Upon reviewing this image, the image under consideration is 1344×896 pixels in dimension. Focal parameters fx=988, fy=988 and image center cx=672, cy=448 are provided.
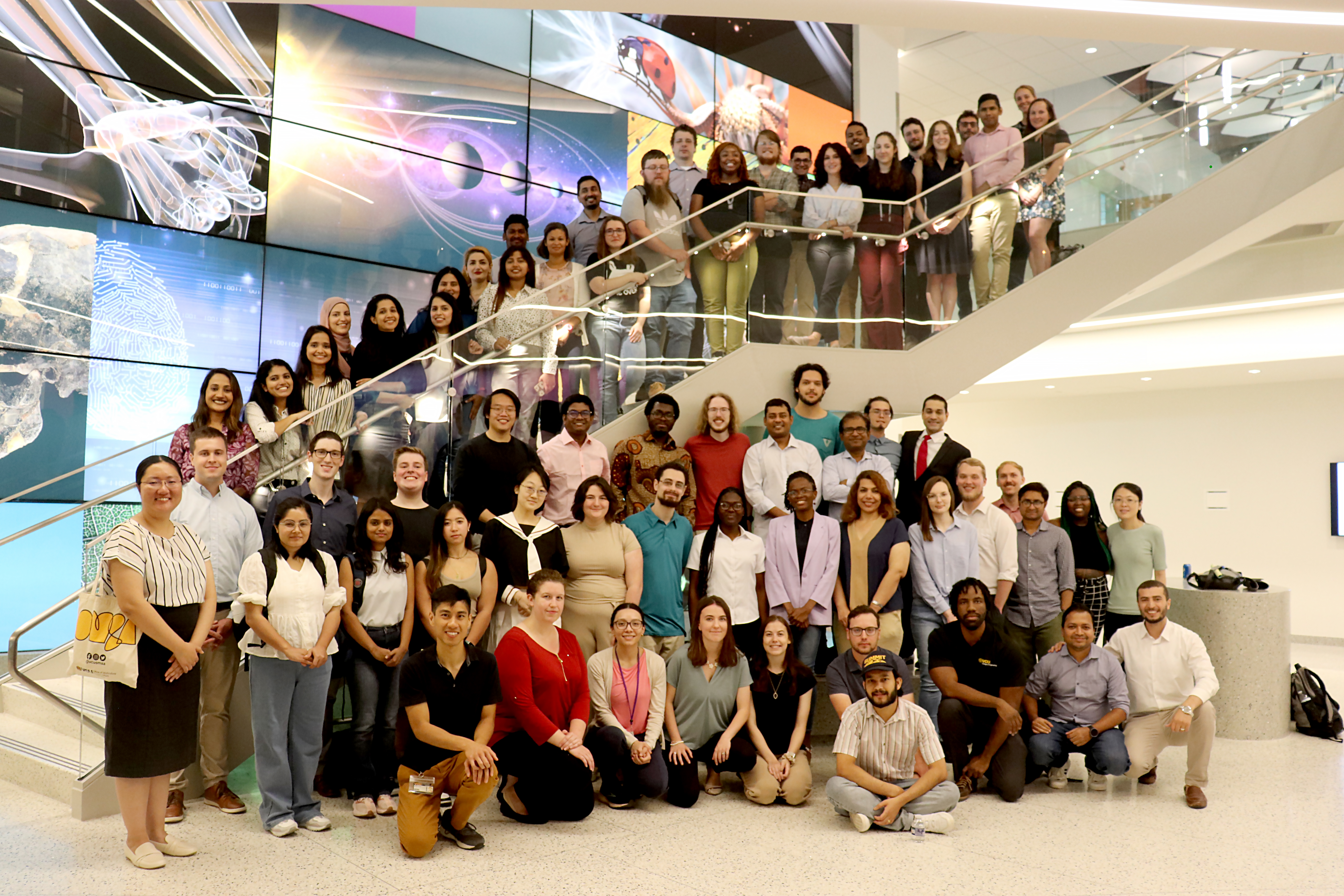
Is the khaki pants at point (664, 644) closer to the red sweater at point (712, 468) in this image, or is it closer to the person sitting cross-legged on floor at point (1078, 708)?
the red sweater at point (712, 468)

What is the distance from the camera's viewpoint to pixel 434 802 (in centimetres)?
447

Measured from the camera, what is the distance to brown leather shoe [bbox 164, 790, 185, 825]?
4738 mm

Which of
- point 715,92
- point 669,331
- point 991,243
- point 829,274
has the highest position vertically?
point 715,92

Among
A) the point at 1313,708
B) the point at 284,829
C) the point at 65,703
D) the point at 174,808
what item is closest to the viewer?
the point at 284,829

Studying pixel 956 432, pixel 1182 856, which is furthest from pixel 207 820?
pixel 956 432

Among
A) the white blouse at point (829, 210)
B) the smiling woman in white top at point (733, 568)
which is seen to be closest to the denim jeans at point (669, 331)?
the white blouse at point (829, 210)

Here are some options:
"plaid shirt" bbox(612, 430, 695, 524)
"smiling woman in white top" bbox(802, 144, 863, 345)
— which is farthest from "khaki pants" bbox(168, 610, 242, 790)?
"smiling woman in white top" bbox(802, 144, 863, 345)

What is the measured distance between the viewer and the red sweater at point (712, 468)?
6.47 metres

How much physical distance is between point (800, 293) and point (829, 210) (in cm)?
73

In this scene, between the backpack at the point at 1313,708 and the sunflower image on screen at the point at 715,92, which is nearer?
the backpack at the point at 1313,708

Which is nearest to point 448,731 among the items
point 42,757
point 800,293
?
point 42,757

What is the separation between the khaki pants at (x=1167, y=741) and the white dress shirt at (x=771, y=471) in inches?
51.0

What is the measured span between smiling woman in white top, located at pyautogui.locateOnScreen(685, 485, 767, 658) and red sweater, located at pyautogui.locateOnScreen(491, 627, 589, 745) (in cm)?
94

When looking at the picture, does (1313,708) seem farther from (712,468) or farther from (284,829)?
(284,829)
